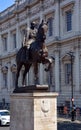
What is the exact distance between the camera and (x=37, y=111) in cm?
1572

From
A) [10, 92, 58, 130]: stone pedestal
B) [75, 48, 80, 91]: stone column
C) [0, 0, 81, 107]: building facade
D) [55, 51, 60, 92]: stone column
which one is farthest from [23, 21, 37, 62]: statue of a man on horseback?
[55, 51, 60, 92]: stone column

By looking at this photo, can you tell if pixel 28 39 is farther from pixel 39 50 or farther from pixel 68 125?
pixel 68 125

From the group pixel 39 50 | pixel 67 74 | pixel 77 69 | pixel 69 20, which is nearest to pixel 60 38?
pixel 69 20

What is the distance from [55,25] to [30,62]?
36579 mm

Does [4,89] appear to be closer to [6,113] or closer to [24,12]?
[24,12]

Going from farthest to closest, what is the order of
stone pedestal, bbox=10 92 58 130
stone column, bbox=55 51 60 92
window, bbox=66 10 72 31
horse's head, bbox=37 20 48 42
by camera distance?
stone column, bbox=55 51 60 92 < window, bbox=66 10 72 31 < horse's head, bbox=37 20 48 42 < stone pedestal, bbox=10 92 58 130

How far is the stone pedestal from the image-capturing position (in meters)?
15.7

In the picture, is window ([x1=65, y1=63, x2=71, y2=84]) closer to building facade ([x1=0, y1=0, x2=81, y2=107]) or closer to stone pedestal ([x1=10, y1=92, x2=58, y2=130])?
building facade ([x1=0, y1=0, x2=81, y2=107])

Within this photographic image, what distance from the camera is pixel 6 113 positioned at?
120ft

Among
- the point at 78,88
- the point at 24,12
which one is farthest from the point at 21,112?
the point at 24,12

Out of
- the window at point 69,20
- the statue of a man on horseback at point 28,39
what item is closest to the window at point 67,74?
the window at point 69,20

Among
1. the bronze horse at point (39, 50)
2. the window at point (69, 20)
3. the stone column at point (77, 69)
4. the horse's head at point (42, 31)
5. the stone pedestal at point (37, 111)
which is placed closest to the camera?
the stone pedestal at point (37, 111)

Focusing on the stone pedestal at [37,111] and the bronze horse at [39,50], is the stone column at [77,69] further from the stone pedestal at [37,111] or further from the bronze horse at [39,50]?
the stone pedestal at [37,111]

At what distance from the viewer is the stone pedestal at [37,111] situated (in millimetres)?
15695
